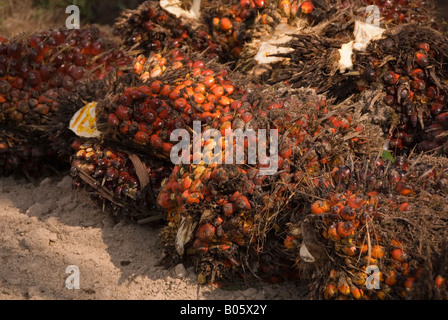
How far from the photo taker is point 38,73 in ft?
11.6

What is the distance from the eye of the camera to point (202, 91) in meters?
2.94

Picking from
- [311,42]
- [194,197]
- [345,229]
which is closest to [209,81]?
[311,42]

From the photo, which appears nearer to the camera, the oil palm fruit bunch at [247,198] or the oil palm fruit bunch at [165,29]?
the oil palm fruit bunch at [247,198]

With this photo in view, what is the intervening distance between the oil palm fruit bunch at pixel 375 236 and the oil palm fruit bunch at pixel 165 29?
1.74 metres

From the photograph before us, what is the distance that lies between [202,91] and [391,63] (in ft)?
3.45

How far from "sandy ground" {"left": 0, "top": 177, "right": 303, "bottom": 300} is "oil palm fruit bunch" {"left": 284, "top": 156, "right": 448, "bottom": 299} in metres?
0.40

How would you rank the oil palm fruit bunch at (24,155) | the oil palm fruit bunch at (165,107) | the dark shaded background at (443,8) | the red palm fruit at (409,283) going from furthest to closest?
1. the dark shaded background at (443,8)
2. the oil palm fruit bunch at (24,155)
3. the oil palm fruit bunch at (165,107)
4. the red palm fruit at (409,283)

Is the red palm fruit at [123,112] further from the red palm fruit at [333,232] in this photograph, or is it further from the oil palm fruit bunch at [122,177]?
the red palm fruit at [333,232]

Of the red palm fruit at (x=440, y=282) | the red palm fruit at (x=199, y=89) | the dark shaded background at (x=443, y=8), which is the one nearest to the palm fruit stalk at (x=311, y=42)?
the red palm fruit at (x=199, y=89)

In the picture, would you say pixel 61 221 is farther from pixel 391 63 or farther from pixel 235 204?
pixel 391 63

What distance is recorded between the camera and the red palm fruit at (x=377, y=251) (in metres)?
2.08

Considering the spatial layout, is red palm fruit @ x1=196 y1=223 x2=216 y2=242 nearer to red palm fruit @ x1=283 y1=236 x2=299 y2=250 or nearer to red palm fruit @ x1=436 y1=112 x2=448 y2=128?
red palm fruit @ x1=283 y1=236 x2=299 y2=250

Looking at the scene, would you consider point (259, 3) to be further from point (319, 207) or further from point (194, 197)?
point (319, 207)

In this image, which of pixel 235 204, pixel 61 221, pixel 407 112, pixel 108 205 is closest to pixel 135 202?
pixel 108 205
